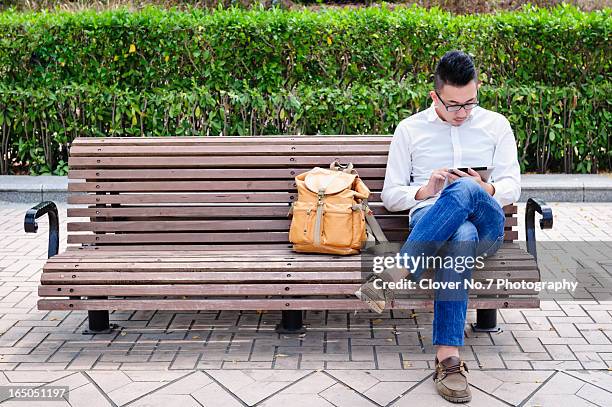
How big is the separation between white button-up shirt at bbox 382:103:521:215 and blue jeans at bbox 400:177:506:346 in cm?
34

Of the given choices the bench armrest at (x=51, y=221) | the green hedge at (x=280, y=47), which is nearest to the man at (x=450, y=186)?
the bench armrest at (x=51, y=221)

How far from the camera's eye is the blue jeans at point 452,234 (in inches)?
158

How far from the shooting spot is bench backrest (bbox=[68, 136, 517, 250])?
491 centimetres

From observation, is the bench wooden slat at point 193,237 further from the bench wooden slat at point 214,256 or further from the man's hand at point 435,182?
the man's hand at point 435,182

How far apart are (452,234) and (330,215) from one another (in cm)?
66

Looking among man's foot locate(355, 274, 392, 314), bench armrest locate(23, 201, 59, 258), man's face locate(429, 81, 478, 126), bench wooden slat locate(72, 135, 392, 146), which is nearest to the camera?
man's foot locate(355, 274, 392, 314)

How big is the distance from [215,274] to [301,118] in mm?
4946

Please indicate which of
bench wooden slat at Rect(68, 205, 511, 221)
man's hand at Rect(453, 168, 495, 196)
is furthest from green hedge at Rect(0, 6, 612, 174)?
man's hand at Rect(453, 168, 495, 196)

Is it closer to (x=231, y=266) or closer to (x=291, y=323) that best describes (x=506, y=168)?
(x=291, y=323)

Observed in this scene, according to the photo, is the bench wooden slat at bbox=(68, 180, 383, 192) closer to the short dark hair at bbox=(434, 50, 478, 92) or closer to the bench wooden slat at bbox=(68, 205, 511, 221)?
the bench wooden slat at bbox=(68, 205, 511, 221)

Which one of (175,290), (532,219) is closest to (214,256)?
(175,290)

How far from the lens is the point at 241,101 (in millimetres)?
9062

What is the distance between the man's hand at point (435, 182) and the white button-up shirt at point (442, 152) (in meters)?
0.08

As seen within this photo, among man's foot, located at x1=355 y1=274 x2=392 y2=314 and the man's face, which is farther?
the man's face
